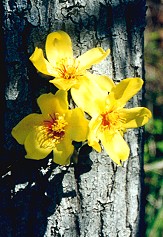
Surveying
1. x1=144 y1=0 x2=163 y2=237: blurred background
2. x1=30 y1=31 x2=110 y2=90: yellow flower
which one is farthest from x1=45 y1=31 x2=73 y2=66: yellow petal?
x1=144 y1=0 x2=163 y2=237: blurred background

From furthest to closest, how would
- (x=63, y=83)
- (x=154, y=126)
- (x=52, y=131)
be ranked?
(x=154, y=126) → (x=52, y=131) → (x=63, y=83)

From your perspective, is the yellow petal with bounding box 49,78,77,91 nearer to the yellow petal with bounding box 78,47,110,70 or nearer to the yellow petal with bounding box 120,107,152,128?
the yellow petal with bounding box 78,47,110,70

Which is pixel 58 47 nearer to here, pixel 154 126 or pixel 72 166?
pixel 72 166

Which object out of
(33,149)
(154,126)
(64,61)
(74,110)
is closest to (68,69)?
(64,61)

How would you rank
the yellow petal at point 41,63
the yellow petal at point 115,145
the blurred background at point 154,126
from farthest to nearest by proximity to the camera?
the blurred background at point 154,126 → the yellow petal at point 115,145 → the yellow petal at point 41,63

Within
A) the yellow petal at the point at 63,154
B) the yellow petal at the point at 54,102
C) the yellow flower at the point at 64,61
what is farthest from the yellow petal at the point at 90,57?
the yellow petal at the point at 63,154

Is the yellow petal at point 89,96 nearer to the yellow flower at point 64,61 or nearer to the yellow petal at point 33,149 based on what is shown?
the yellow flower at point 64,61
